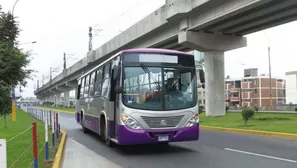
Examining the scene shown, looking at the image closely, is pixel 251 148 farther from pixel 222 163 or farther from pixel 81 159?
pixel 81 159

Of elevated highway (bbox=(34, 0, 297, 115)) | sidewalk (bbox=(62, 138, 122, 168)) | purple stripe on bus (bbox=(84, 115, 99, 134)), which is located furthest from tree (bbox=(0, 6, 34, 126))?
elevated highway (bbox=(34, 0, 297, 115))

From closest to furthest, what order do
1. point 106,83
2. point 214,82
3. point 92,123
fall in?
point 106,83
point 92,123
point 214,82

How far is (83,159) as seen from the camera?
11336mm

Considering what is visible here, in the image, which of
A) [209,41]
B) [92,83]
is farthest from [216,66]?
[92,83]

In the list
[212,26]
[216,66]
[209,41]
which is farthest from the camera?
[216,66]

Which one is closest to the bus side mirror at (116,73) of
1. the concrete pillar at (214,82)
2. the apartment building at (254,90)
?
the concrete pillar at (214,82)

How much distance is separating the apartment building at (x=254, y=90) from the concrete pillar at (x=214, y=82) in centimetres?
8322

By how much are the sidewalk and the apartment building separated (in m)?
106

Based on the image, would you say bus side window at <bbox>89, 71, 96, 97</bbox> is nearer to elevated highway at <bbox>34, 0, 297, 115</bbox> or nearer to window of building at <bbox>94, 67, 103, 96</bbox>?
window of building at <bbox>94, 67, 103, 96</bbox>

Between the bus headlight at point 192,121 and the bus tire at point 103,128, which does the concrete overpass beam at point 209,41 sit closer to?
the bus tire at point 103,128

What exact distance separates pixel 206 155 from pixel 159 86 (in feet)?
8.22

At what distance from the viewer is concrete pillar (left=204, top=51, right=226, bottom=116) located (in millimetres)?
33969

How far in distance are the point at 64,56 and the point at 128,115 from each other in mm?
88970

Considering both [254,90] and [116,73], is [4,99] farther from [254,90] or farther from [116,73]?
[254,90]
